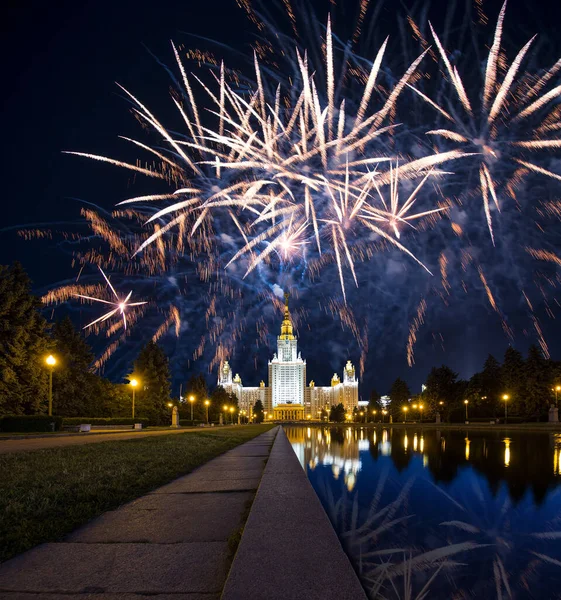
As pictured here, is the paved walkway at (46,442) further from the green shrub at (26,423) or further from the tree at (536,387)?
the tree at (536,387)

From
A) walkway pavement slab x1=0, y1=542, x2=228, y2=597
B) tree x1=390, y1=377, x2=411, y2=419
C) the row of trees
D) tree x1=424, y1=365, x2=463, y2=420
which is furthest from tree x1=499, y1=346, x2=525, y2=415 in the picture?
walkway pavement slab x1=0, y1=542, x2=228, y2=597

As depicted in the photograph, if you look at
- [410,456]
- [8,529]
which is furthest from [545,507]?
[410,456]

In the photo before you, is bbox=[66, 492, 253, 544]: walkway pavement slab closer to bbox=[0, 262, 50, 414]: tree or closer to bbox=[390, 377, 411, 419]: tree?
bbox=[0, 262, 50, 414]: tree

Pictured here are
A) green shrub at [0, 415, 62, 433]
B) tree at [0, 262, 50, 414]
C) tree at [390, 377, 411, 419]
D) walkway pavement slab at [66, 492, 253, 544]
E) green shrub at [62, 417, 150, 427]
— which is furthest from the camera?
tree at [390, 377, 411, 419]

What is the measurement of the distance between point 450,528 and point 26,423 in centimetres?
2827

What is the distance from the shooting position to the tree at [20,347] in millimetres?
34406

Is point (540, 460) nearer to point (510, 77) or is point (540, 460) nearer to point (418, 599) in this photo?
point (418, 599)

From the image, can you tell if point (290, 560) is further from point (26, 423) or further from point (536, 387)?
point (536, 387)

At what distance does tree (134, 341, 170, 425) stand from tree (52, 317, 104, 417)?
18.3 ft

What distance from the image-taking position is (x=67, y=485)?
26.6 ft

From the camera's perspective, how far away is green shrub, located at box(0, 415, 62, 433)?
28578 millimetres

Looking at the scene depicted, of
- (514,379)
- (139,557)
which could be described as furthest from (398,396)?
(139,557)

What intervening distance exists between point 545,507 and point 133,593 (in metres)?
7.79

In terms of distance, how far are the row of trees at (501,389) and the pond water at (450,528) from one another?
5484 cm
